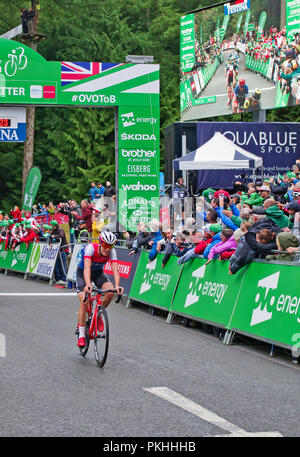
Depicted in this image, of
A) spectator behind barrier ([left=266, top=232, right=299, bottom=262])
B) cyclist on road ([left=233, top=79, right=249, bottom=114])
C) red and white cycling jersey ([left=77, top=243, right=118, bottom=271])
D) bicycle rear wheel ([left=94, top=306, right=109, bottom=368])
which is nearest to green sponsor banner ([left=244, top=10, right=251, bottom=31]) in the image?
cyclist on road ([left=233, top=79, right=249, bottom=114])

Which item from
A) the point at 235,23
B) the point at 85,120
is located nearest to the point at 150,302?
the point at 235,23

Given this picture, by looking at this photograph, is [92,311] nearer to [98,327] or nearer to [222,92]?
[98,327]

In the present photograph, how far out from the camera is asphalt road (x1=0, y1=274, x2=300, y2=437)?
6.86m

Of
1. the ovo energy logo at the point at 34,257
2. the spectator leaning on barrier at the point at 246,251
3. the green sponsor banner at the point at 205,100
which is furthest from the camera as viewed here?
the green sponsor banner at the point at 205,100

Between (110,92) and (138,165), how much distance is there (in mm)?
2111

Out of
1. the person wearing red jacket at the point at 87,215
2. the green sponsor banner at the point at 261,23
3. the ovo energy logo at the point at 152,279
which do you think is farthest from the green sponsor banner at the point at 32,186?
the ovo energy logo at the point at 152,279

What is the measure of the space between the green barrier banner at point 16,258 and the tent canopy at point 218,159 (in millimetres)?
6033

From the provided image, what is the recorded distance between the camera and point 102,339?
10297 mm

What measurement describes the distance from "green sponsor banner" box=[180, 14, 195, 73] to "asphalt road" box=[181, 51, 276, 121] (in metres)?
1.46

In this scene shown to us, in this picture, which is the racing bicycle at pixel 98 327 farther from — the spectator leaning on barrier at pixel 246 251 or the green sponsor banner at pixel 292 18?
the green sponsor banner at pixel 292 18

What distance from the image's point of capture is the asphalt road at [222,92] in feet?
96.0

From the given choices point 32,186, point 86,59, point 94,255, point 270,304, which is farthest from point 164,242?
point 86,59

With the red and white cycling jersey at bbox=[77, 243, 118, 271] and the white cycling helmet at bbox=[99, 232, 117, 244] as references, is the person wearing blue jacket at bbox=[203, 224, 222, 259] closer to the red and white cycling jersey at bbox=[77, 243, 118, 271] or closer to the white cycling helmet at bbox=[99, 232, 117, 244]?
the red and white cycling jersey at bbox=[77, 243, 118, 271]
